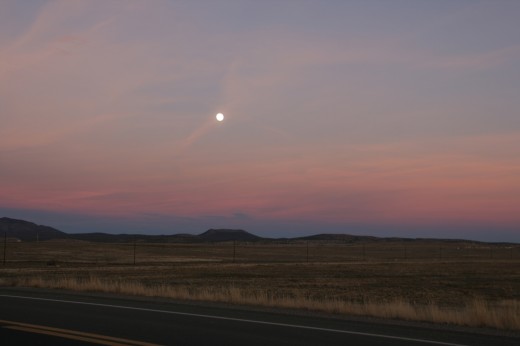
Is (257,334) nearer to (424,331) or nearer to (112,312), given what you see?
(424,331)

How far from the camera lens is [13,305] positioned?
1584 cm

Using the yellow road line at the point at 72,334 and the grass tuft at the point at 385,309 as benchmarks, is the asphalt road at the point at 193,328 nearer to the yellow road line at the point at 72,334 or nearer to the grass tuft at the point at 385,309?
the yellow road line at the point at 72,334

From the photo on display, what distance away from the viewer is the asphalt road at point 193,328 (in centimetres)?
1063

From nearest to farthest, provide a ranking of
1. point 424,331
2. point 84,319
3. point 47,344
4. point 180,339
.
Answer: point 47,344, point 180,339, point 424,331, point 84,319

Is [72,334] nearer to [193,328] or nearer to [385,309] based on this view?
[193,328]

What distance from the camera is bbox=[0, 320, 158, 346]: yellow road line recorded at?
10141 millimetres

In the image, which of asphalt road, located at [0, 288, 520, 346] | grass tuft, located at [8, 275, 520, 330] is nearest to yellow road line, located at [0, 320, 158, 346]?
asphalt road, located at [0, 288, 520, 346]

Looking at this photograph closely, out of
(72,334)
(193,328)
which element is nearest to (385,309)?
(193,328)

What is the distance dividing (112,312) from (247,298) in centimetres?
543

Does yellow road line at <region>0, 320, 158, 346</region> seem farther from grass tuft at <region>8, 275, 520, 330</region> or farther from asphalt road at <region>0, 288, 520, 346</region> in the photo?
grass tuft at <region>8, 275, 520, 330</region>

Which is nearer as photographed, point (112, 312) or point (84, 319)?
point (84, 319)

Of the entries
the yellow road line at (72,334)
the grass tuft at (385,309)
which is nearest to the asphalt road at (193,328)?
the yellow road line at (72,334)

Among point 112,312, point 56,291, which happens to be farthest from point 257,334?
point 56,291

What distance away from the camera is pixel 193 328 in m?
12.1
